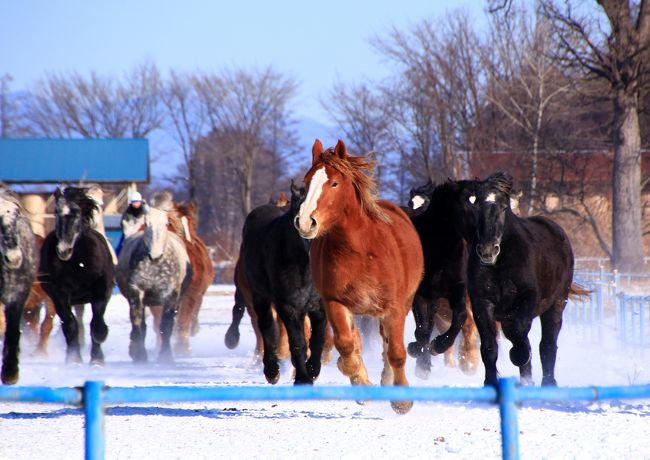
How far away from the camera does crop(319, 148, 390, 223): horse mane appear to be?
7.88 meters

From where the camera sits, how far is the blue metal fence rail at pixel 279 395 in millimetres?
3609

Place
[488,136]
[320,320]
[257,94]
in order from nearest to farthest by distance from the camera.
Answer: [320,320], [488,136], [257,94]

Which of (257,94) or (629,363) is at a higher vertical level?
(257,94)

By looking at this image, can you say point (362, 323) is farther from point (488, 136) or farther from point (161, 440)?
point (488, 136)

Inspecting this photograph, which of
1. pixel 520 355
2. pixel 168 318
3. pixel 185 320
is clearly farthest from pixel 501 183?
pixel 185 320

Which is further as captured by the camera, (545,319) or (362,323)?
(362,323)

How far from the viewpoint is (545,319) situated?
10.1 m

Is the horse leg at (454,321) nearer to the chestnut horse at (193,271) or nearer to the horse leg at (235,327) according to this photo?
the horse leg at (235,327)

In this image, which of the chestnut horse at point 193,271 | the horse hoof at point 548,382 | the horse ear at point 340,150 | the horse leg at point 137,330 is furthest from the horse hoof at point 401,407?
the chestnut horse at point 193,271

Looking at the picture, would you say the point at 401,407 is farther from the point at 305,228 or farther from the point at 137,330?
the point at 137,330

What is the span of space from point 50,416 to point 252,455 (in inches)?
103

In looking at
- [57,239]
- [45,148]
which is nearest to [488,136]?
[45,148]

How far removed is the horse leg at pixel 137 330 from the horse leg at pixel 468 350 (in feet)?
16.0

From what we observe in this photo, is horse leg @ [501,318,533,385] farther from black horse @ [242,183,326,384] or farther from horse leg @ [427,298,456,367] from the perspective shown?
horse leg @ [427,298,456,367]
